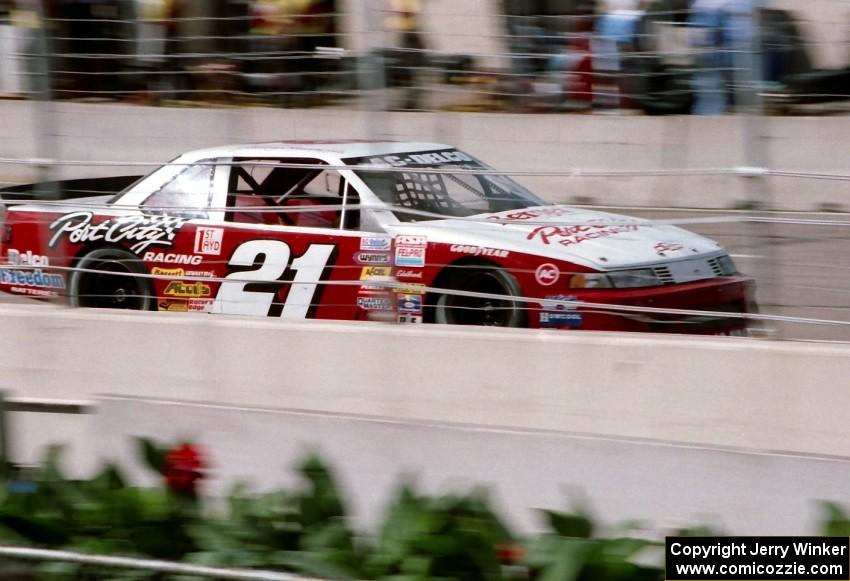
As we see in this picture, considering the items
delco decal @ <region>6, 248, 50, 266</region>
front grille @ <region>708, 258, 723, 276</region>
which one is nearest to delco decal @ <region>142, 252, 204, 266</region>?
delco decal @ <region>6, 248, 50, 266</region>

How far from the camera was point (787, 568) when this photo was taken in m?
3.54

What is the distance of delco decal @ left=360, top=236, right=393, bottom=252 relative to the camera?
18.9 ft

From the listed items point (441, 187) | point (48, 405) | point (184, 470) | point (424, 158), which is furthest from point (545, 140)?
point (48, 405)

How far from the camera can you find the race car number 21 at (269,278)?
19.2 ft

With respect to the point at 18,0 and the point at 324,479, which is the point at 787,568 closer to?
the point at 324,479

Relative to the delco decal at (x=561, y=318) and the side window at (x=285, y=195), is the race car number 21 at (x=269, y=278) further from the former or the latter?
the delco decal at (x=561, y=318)

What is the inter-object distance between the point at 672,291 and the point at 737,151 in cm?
127

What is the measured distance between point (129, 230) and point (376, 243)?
1.74m

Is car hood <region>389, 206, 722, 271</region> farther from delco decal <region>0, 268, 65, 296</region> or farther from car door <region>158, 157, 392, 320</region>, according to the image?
delco decal <region>0, 268, 65, 296</region>

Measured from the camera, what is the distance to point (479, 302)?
5.71m

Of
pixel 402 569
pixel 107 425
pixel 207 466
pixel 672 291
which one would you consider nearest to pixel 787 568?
pixel 402 569

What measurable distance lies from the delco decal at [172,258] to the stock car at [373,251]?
1cm

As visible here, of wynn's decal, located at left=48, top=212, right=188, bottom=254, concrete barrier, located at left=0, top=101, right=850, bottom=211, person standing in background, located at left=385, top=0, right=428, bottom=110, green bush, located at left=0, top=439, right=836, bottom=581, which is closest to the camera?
green bush, located at left=0, top=439, right=836, bottom=581

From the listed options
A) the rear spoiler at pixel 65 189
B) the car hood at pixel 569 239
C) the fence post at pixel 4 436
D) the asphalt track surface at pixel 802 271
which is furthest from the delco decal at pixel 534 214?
the fence post at pixel 4 436
